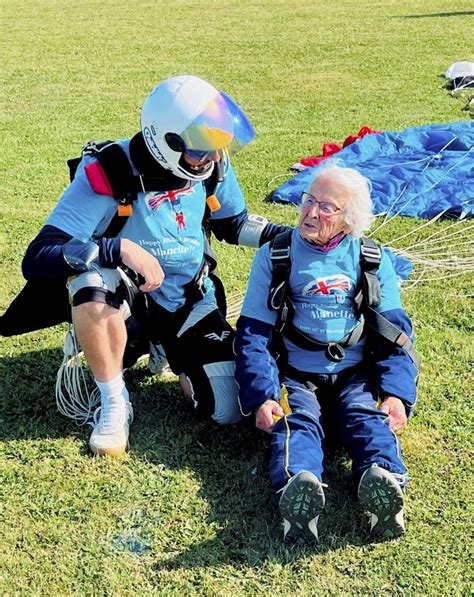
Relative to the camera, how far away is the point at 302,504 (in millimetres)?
3125

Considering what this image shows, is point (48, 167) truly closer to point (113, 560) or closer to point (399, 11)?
point (113, 560)

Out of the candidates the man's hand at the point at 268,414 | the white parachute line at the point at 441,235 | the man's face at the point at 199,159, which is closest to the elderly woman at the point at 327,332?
the man's hand at the point at 268,414

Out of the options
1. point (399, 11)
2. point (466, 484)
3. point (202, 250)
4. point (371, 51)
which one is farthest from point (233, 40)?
point (466, 484)

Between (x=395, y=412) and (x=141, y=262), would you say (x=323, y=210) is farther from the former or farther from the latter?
(x=395, y=412)

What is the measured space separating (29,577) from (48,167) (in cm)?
627

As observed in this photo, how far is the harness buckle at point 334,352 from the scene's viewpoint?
380 centimetres

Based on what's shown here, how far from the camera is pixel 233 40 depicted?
1762cm

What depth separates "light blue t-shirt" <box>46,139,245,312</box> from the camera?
3.70 meters

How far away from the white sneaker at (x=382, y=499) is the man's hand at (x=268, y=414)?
528 millimetres

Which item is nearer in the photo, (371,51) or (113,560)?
(113,560)

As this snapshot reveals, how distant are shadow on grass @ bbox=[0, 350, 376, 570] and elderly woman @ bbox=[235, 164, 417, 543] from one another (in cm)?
28

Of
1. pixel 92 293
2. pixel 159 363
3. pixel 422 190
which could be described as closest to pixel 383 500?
pixel 92 293

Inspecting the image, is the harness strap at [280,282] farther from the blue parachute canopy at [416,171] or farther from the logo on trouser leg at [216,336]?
the blue parachute canopy at [416,171]

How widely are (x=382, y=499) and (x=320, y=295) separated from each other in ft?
3.59
